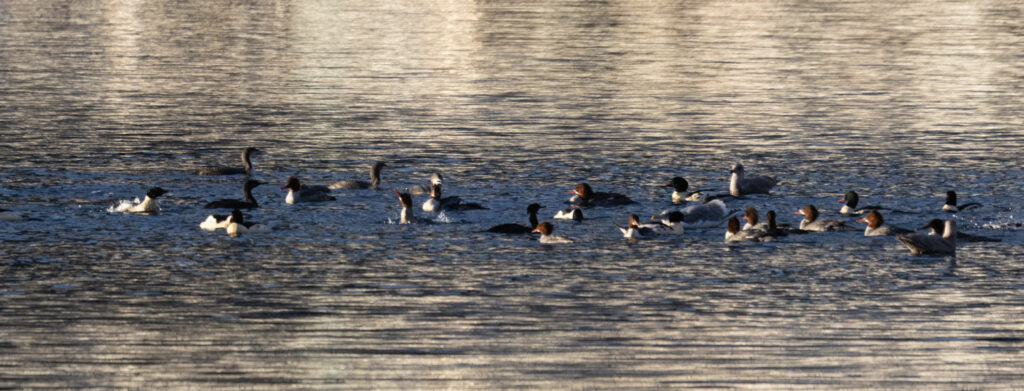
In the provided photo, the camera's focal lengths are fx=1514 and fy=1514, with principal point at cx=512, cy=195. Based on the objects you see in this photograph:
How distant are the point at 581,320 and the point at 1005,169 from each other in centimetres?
1655

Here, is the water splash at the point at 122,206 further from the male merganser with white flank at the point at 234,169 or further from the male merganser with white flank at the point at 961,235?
the male merganser with white flank at the point at 961,235

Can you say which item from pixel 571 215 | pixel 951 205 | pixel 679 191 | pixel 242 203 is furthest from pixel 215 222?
pixel 951 205

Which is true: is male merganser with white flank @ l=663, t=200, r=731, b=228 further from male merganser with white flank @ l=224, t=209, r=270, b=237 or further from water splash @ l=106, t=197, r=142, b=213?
water splash @ l=106, t=197, r=142, b=213

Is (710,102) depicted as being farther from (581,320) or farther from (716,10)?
(716,10)

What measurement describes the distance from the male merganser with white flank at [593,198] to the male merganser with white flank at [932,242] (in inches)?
230

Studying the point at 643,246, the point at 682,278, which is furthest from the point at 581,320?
the point at 643,246

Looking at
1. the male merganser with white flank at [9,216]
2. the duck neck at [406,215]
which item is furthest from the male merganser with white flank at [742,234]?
the male merganser with white flank at [9,216]

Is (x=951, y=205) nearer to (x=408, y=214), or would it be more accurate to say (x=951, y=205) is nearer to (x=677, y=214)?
(x=677, y=214)

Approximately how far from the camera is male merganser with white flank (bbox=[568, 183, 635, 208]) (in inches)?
1086

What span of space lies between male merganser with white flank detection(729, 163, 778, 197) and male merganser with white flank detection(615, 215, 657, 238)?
177 inches

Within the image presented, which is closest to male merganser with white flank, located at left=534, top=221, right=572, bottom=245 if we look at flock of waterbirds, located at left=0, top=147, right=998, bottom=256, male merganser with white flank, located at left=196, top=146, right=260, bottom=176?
flock of waterbirds, located at left=0, top=147, right=998, bottom=256

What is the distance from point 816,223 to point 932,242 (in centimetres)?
250

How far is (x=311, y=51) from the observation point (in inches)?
2680

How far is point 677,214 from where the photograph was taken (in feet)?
83.4
